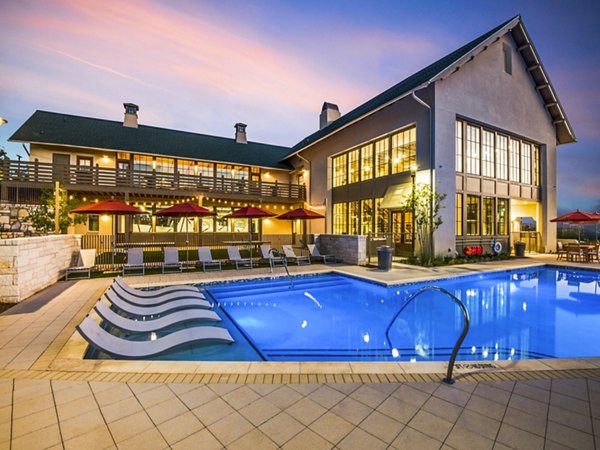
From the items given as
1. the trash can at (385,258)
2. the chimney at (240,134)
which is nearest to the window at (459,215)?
the trash can at (385,258)

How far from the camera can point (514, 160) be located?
57.7 ft

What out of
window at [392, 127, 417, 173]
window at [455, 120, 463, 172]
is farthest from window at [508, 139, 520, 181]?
window at [392, 127, 417, 173]

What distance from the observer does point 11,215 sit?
13.6m

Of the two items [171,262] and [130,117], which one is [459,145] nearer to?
[171,262]

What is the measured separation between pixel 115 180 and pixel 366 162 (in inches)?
624

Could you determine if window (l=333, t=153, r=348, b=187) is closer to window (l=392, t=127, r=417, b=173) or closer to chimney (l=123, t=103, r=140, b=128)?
window (l=392, t=127, r=417, b=173)

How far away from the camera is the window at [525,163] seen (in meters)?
18.1

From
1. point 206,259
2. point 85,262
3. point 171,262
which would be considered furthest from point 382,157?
point 85,262

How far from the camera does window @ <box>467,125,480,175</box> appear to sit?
50.3 feet

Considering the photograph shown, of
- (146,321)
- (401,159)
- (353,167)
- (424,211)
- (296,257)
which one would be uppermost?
(353,167)

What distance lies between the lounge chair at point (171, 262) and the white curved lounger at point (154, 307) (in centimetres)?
504

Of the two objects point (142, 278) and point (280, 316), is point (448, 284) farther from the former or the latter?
point (142, 278)

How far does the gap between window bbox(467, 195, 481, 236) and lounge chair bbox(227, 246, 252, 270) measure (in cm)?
1179

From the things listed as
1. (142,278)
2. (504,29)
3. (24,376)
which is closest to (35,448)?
(24,376)
